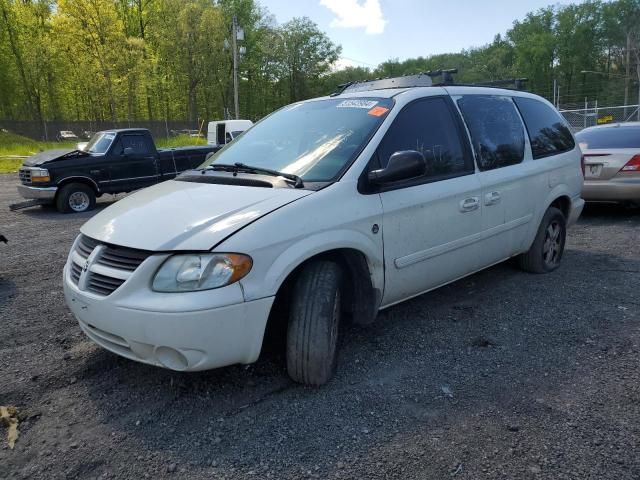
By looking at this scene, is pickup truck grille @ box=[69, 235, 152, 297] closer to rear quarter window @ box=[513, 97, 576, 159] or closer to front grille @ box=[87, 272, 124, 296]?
front grille @ box=[87, 272, 124, 296]

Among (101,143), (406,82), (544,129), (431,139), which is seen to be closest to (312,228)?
(431,139)

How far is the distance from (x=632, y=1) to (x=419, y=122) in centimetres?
8657

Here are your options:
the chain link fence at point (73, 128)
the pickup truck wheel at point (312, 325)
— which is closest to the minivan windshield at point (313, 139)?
the pickup truck wheel at point (312, 325)

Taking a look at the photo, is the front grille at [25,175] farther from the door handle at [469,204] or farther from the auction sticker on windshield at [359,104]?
the door handle at [469,204]

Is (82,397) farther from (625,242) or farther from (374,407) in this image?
(625,242)

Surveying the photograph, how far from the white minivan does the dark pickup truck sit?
25.3 ft

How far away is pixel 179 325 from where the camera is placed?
8.01ft

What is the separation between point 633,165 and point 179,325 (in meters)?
7.49

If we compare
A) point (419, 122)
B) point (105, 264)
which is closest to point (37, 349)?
point (105, 264)

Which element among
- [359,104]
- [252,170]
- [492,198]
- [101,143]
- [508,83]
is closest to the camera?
[252,170]

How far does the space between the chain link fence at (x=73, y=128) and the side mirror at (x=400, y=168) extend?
36778mm

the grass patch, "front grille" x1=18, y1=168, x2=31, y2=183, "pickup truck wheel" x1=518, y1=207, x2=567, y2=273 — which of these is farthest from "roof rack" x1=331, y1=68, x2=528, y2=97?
the grass patch

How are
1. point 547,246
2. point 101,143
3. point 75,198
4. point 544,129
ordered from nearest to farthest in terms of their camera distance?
point 544,129 → point 547,246 → point 75,198 → point 101,143

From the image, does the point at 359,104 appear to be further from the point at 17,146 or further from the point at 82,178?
the point at 17,146
